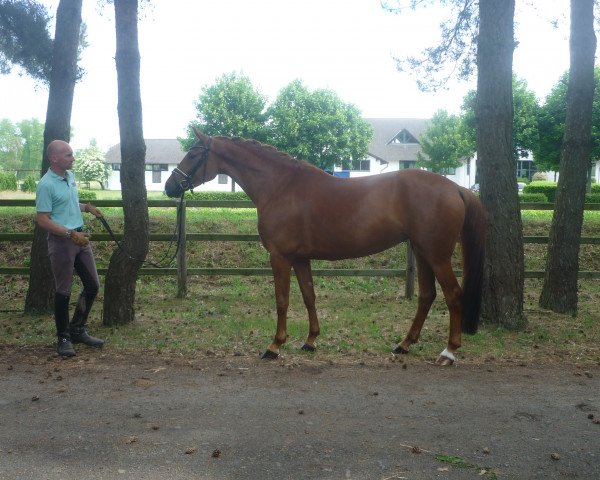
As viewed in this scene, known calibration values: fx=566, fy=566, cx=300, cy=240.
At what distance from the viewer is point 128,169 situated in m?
7.14

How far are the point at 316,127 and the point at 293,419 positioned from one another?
1733 inches

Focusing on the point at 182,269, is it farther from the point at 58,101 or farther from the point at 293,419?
the point at 293,419

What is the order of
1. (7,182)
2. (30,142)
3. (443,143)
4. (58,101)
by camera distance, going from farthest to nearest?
1. (30,142)
2. (443,143)
3. (7,182)
4. (58,101)

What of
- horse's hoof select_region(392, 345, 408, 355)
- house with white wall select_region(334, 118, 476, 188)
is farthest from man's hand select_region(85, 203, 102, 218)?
house with white wall select_region(334, 118, 476, 188)

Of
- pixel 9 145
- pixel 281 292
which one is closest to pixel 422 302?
pixel 281 292

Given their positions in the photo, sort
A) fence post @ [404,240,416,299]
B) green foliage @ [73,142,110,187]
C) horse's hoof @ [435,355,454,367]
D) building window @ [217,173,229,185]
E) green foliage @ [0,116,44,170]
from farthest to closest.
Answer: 1. green foliage @ [0,116,44,170]
2. green foliage @ [73,142,110,187]
3. building window @ [217,173,229,185]
4. fence post @ [404,240,416,299]
5. horse's hoof @ [435,355,454,367]

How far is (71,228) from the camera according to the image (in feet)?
19.2

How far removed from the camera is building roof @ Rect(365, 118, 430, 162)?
6178 cm

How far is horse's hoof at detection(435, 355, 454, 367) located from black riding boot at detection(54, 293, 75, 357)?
3.75 m

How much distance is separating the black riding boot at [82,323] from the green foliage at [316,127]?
4002 cm

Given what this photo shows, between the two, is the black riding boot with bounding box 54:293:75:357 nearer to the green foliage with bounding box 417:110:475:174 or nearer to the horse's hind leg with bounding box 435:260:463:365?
the horse's hind leg with bounding box 435:260:463:365

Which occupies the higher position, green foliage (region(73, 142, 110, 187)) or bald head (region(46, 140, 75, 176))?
green foliage (region(73, 142, 110, 187))

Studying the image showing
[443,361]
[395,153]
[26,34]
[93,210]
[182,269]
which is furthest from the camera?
[395,153]

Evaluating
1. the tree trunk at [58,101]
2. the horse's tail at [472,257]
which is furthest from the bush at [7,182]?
the horse's tail at [472,257]
